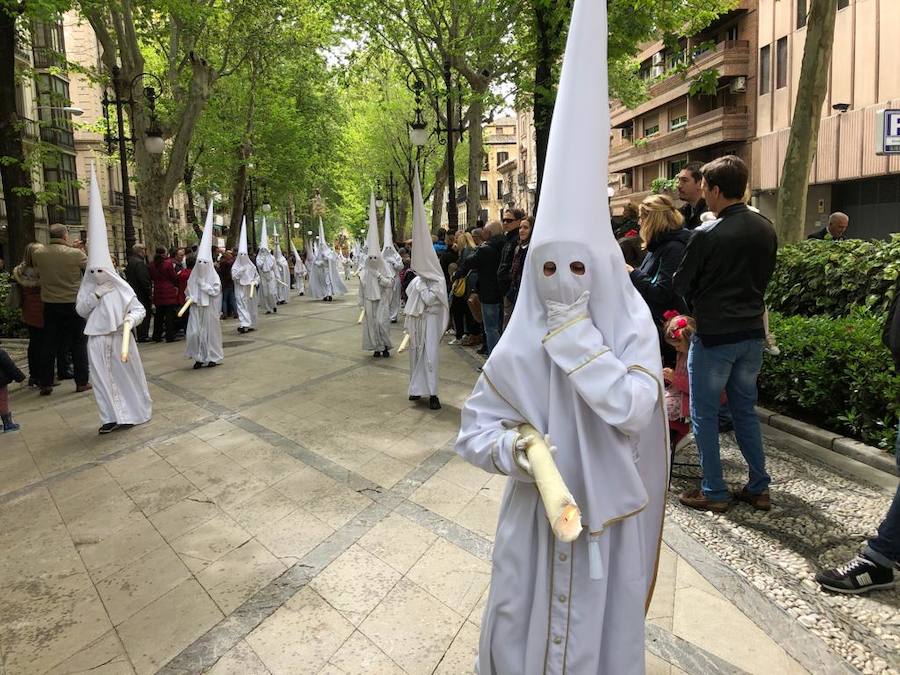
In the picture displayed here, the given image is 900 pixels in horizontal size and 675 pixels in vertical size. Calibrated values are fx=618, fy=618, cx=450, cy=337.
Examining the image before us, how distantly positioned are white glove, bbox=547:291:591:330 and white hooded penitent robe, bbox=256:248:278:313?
1712cm

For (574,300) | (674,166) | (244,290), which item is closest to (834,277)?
(574,300)

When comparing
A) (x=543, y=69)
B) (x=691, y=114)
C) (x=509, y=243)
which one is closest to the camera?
(x=509, y=243)

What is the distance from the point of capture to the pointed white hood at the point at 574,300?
1904mm

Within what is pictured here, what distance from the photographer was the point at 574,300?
1.94 m

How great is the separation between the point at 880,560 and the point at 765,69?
2705 cm

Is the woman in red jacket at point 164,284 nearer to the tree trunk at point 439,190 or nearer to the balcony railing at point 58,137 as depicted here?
the tree trunk at point 439,190

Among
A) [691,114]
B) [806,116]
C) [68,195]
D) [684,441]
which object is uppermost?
[691,114]

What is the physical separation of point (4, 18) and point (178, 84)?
5.02 m

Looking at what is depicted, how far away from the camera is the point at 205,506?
4.49 meters

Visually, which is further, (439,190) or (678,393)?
(439,190)

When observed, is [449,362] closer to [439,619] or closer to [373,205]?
[373,205]

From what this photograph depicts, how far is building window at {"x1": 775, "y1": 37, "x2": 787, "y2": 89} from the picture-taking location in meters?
23.4

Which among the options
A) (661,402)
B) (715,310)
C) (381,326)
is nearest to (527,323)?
(661,402)

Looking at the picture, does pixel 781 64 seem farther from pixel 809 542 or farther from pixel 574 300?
pixel 574 300
